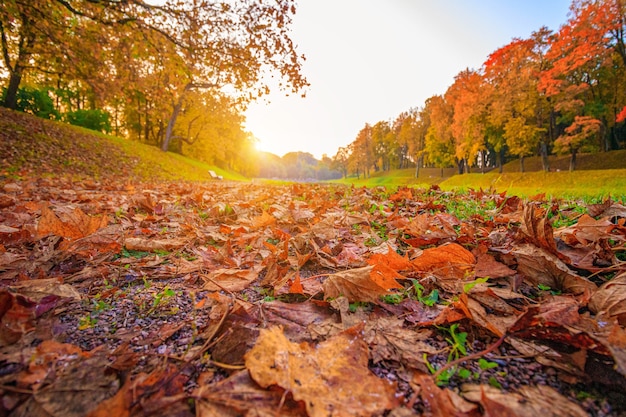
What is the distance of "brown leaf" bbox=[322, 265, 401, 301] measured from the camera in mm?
1042

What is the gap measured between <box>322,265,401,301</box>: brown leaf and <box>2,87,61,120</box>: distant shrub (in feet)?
97.2

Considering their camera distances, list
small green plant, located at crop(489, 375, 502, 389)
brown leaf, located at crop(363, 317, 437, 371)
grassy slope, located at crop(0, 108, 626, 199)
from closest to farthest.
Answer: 1. small green plant, located at crop(489, 375, 502, 389)
2. brown leaf, located at crop(363, 317, 437, 371)
3. grassy slope, located at crop(0, 108, 626, 199)

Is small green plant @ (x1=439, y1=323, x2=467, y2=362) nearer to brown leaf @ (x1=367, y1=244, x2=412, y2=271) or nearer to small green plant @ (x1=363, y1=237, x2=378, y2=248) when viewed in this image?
brown leaf @ (x1=367, y1=244, x2=412, y2=271)

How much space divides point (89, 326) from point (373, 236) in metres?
1.62

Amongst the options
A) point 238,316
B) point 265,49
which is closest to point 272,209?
point 238,316

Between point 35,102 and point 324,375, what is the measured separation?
102ft

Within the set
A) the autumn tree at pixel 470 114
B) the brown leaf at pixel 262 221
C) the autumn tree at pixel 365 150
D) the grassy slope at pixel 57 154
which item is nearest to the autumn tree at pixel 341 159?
the autumn tree at pixel 365 150

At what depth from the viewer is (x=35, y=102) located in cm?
2123

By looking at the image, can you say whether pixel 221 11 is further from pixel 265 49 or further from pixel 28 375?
pixel 28 375

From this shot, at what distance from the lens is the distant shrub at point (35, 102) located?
2050 centimetres

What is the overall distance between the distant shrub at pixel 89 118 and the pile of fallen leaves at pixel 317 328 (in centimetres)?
3090

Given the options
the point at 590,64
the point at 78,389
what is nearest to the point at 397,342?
the point at 78,389

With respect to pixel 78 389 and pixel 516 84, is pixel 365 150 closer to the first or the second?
pixel 516 84

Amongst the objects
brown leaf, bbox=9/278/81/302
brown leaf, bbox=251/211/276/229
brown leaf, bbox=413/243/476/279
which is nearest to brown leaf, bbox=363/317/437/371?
brown leaf, bbox=413/243/476/279
